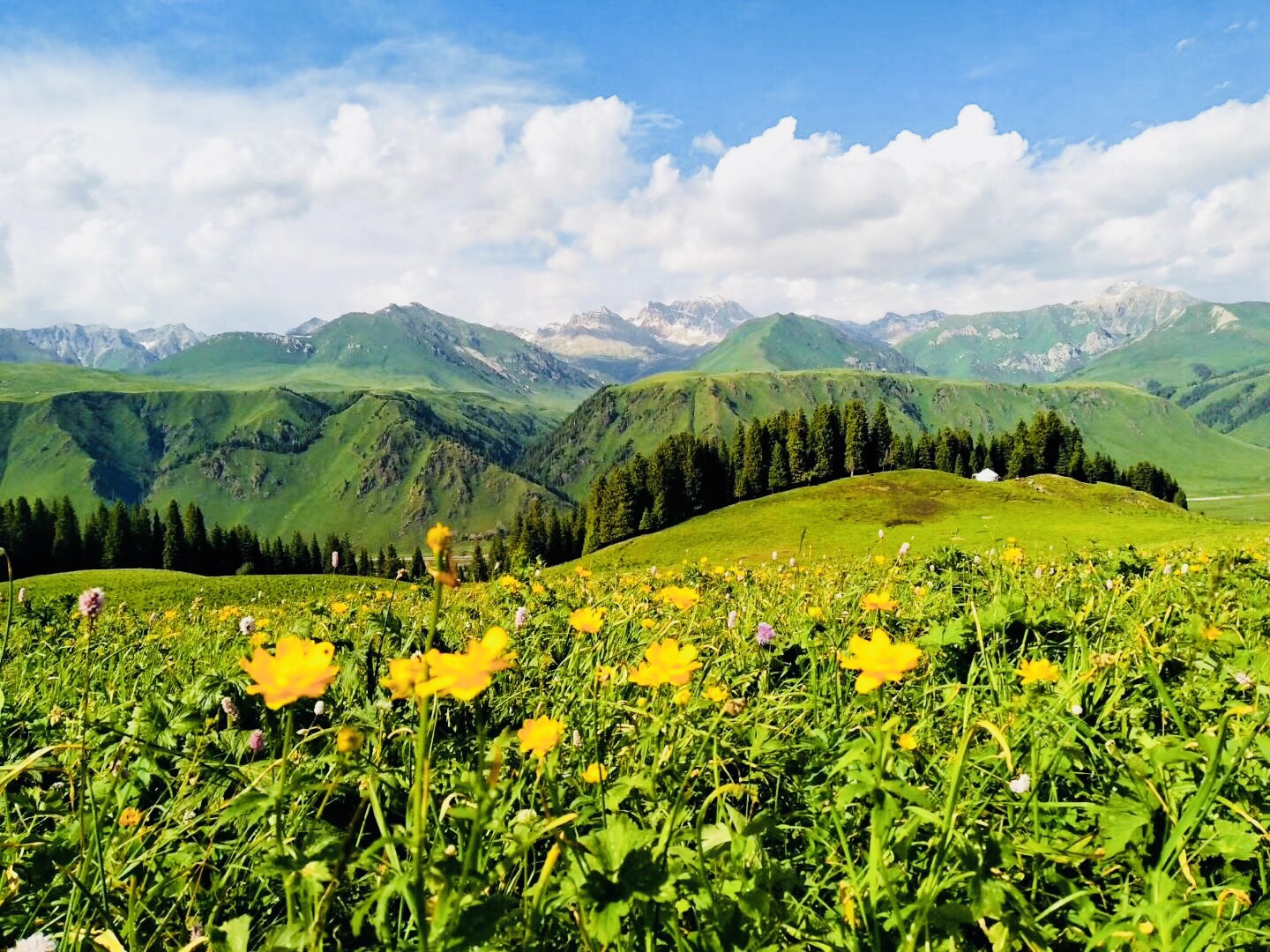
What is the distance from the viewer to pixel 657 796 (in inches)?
90.6

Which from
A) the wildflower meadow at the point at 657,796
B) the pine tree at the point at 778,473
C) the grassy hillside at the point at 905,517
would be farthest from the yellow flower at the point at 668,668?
the pine tree at the point at 778,473

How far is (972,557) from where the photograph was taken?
6.93 m

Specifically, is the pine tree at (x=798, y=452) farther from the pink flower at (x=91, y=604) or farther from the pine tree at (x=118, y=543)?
the pink flower at (x=91, y=604)

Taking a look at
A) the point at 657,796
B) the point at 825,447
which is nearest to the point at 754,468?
the point at 825,447

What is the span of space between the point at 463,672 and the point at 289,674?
37 centimetres

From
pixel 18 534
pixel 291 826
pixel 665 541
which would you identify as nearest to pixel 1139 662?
pixel 291 826

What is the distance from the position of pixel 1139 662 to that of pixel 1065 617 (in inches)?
40.3

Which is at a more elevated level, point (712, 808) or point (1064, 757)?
point (1064, 757)

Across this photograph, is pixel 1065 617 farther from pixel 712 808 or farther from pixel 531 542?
pixel 531 542

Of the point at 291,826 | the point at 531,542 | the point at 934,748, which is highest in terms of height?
the point at 291,826

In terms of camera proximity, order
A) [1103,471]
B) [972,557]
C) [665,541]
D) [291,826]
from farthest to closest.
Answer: [1103,471] → [665,541] → [972,557] → [291,826]

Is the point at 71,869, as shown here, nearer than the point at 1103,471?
Yes

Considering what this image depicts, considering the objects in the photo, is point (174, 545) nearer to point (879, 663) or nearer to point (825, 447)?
point (825, 447)

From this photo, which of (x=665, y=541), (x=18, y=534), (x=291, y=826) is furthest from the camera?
(x=18, y=534)
